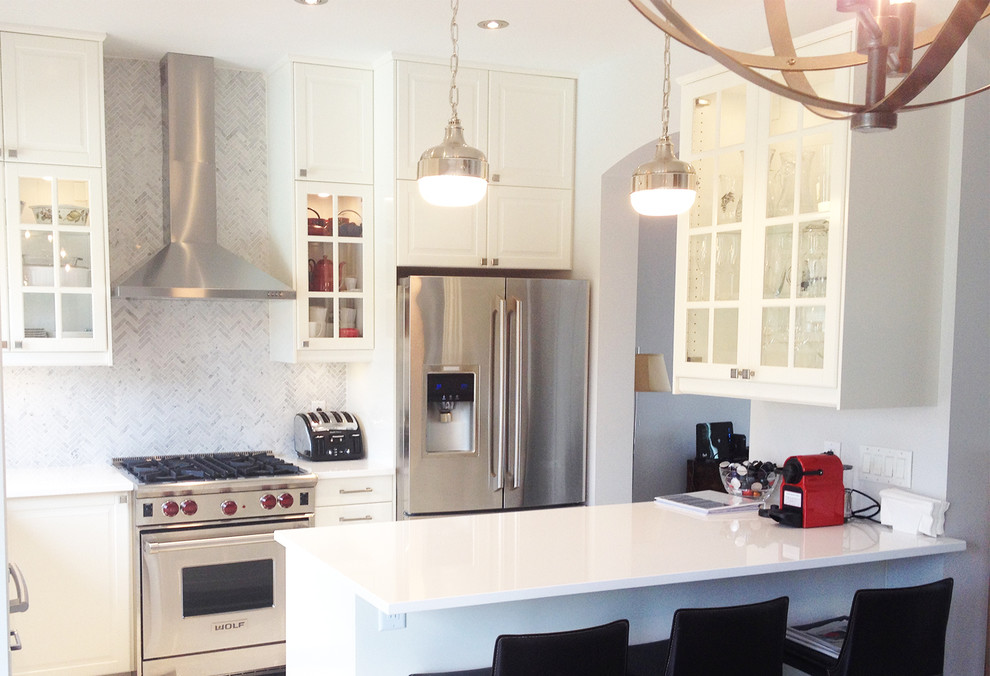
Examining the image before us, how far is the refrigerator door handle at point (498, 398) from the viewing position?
4242 millimetres

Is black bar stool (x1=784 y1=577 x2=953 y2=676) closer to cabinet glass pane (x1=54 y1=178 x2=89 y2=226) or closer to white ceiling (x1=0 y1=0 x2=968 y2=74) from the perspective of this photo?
white ceiling (x1=0 y1=0 x2=968 y2=74)

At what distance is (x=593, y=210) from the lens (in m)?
4.47

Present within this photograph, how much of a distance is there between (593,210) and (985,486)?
2.20 metres

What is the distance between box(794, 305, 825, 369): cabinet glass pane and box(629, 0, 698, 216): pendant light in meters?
0.54

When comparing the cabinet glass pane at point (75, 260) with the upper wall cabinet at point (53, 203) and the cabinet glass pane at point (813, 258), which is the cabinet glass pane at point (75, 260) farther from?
Answer: the cabinet glass pane at point (813, 258)

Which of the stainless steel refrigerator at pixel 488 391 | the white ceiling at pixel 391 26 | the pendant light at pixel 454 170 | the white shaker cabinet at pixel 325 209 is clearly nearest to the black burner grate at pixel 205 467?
the white shaker cabinet at pixel 325 209

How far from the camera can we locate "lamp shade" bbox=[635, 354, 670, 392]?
15.6 ft

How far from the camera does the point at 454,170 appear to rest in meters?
2.47

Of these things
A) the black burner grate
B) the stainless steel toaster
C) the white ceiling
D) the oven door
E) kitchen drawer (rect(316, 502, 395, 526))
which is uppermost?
the white ceiling

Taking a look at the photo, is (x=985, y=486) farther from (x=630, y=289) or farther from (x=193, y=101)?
(x=193, y=101)

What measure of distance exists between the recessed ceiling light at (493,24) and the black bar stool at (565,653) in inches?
99.8

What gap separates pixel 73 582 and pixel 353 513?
1.19 meters

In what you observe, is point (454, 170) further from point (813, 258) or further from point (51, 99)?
point (51, 99)

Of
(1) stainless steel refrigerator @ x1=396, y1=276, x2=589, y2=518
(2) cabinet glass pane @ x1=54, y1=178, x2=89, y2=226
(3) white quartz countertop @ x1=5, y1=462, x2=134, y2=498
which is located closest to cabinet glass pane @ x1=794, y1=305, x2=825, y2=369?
(1) stainless steel refrigerator @ x1=396, y1=276, x2=589, y2=518
